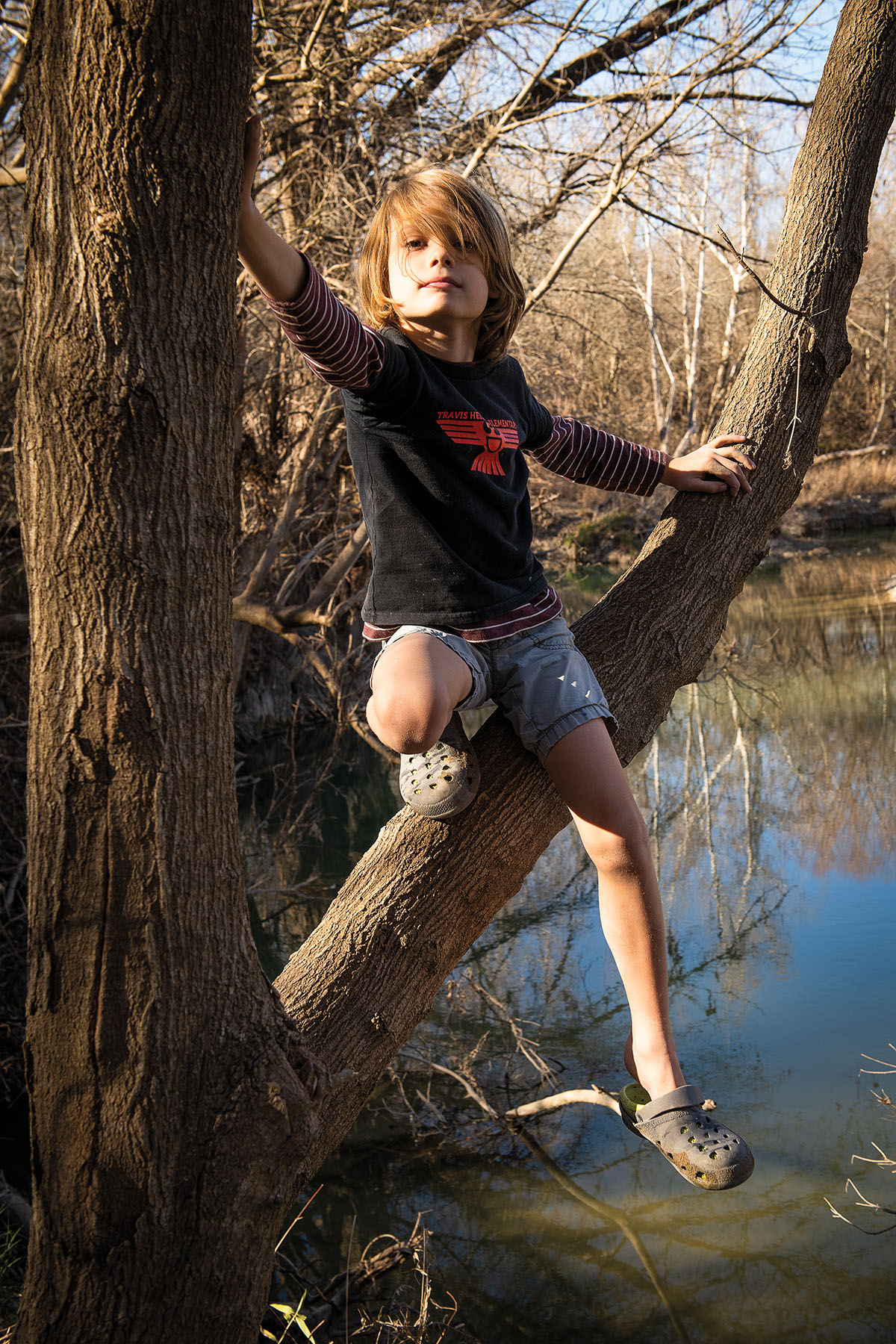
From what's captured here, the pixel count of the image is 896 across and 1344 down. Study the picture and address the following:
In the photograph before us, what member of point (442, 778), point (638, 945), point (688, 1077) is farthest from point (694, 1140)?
point (688, 1077)

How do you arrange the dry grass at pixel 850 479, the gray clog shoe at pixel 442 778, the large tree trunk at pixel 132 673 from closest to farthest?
1. the large tree trunk at pixel 132 673
2. the gray clog shoe at pixel 442 778
3. the dry grass at pixel 850 479

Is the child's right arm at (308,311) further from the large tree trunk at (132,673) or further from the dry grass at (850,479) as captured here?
the dry grass at (850,479)

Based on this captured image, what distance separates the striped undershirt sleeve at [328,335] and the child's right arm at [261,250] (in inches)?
0.7

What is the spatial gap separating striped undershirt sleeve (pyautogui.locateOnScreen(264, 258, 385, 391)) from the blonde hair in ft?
0.92

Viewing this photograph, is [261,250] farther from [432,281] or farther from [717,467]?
[717,467]

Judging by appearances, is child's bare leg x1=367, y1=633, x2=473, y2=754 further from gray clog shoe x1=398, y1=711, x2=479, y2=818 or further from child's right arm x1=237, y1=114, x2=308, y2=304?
child's right arm x1=237, y1=114, x2=308, y2=304

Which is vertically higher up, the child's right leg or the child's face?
the child's face

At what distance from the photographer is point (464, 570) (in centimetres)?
182

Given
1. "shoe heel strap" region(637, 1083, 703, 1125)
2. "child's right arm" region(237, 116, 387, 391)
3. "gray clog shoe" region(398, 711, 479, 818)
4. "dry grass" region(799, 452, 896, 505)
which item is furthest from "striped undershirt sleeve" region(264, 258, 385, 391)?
"dry grass" region(799, 452, 896, 505)

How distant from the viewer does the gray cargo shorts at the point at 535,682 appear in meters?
1.71

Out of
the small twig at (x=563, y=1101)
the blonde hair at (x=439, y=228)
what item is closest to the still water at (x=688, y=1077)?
the small twig at (x=563, y=1101)

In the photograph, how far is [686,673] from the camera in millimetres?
2018

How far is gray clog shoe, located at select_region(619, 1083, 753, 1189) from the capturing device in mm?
1604

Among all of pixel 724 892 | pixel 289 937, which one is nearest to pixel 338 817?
pixel 289 937
